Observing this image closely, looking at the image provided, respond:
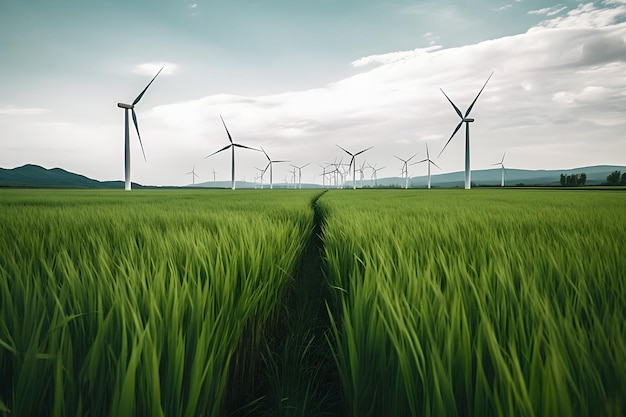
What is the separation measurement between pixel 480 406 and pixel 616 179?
90801mm

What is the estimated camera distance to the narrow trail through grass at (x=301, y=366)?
1.42m

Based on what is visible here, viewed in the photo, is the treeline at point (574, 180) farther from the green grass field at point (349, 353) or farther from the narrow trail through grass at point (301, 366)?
the green grass field at point (349, 353)

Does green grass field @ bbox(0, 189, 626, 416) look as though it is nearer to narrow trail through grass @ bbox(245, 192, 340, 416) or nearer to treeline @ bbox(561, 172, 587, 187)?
narrow trail through grass @ bbox(245, 192, 340, 416)

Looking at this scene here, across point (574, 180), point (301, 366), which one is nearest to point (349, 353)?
point (301, 366)

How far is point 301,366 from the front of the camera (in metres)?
1.68

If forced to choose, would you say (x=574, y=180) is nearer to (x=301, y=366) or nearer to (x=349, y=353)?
(x=301, y=366)

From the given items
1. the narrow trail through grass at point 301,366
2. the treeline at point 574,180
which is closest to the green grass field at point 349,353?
the narrow trail through grass at point 301,366

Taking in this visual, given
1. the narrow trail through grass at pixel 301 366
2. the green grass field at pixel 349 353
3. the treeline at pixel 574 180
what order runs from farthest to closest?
the treeline at pixel 574 180 → the narrow trail through grass at pixel 301 366 → the green grass field at pixel 349 353

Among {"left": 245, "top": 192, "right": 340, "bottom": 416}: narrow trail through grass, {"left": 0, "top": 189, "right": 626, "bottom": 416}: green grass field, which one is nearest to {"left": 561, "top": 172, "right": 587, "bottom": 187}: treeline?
{"left": 245, "top": 192, "right": 340, "bottom": 416}: narrow trail through grass

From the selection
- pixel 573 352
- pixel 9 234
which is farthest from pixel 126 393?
pixel 9 234

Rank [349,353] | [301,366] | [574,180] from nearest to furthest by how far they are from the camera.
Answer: [349,353], [301,366], [574,180]

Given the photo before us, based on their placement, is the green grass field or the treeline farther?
the treeline

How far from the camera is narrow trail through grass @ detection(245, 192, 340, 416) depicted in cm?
142

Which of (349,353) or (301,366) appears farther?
(301,366)
